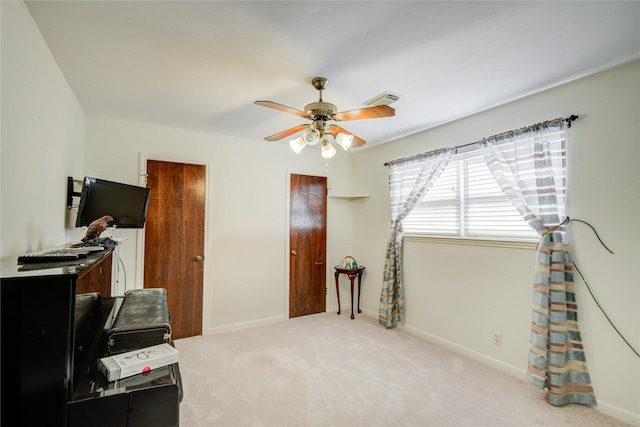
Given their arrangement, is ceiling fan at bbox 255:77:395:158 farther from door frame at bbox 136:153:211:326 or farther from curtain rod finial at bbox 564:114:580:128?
door frame at bbox 136:153:211:326

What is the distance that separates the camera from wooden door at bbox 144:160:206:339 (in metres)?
3.30

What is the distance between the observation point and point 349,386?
244cm

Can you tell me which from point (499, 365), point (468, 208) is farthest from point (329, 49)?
point (499, 365)

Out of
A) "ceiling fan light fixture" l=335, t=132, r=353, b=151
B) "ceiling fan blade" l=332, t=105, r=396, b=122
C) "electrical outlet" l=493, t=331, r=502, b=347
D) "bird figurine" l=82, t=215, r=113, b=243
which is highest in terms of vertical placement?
"ceiling fan blade" l=332, t=105, r=396, b=122

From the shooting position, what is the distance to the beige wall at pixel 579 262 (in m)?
2.02

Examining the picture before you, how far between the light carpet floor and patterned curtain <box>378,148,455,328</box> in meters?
0.38

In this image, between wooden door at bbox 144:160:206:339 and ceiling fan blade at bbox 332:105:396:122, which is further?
wooden door at bbox 144:160:206:339

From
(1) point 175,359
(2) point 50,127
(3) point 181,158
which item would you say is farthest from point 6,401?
(3) point 181,158

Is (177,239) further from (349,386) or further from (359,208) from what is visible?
(359,208)

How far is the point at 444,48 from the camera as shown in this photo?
1859mm

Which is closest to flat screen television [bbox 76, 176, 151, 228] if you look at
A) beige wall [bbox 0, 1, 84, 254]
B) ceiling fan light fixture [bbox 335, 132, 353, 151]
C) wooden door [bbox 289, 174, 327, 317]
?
beige wall [bbox 0, 1, 84, 254]

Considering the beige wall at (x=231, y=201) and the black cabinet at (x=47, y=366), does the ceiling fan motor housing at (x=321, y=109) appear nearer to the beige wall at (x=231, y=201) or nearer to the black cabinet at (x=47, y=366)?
the black cabinet at (x=47, y=366)

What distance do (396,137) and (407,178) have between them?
57 cm

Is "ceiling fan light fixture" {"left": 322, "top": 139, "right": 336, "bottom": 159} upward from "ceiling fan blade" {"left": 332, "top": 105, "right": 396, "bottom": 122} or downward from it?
downward
